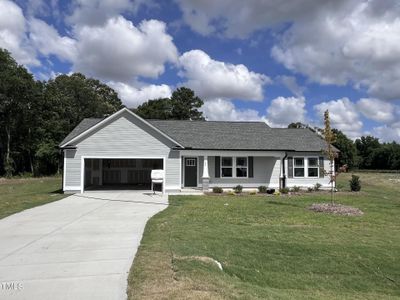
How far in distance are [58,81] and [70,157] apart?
34971 mm

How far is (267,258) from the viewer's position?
8.54 metres

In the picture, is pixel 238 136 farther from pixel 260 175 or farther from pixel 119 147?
pixel 119 147

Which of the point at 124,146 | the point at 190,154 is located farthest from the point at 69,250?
the point at 190,154

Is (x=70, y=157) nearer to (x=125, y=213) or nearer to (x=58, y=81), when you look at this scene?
(x=125, y=213)

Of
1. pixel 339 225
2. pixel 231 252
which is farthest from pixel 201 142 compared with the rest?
pixel 231 252

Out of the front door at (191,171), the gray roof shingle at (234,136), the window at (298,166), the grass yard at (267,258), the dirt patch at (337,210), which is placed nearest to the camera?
the grass yard at (267,258)

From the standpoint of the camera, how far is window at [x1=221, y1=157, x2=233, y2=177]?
2611 centimetres

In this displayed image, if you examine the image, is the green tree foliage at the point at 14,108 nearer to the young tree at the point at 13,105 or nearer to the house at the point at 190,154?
the young tree at the point at 13,105

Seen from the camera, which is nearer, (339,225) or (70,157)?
(339,225)

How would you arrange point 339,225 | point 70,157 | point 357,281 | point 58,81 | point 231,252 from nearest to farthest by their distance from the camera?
point 357,281 < point 231,252 < point 339,225 < point 70,157 < point 58,81

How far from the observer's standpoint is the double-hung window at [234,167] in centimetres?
2612

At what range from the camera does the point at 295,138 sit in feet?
97.3

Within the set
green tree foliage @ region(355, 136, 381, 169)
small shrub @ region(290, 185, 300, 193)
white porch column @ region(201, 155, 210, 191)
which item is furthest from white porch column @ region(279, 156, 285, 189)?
green tree foliage @ region(355, 136, 381, 169)

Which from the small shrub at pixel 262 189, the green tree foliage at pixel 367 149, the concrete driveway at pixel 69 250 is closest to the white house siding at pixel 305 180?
the small shrub at pixel 262 189
